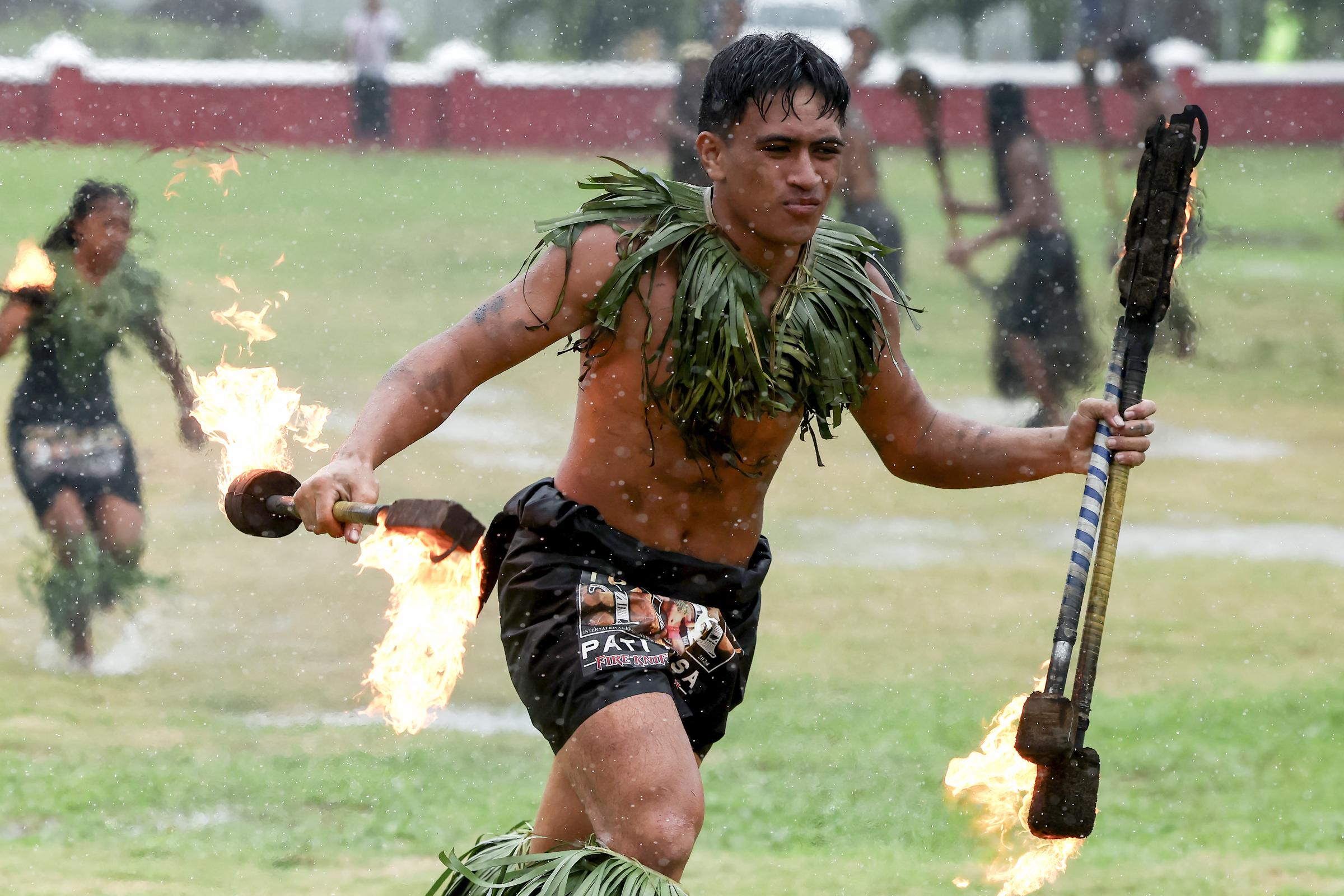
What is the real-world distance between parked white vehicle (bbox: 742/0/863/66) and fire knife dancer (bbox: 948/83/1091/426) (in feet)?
8.20

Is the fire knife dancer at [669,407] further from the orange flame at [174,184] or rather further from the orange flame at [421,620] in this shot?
the orange flame at [174,184]

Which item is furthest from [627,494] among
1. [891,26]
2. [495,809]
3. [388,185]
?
[891,26]

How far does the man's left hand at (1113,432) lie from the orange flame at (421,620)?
1171mm

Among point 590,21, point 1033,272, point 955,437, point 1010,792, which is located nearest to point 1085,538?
point 955,437

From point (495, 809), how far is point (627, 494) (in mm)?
2501

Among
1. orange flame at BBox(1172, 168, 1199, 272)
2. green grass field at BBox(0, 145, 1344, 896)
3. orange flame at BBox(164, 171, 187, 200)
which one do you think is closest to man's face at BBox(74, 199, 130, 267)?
green grass field at BBox(0, 145, 1344, 896)

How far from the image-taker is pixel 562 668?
341 centimetres

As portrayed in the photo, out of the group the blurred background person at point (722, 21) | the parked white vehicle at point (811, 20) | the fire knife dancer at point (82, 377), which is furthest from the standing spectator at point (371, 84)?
the fire knife dancer at point (82, 377)

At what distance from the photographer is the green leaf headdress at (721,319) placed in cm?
346

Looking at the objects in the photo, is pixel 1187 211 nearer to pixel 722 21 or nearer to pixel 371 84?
pixel 722 21

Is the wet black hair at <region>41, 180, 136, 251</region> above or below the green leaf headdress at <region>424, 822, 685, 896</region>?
above

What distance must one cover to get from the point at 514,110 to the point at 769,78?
37.7 feet

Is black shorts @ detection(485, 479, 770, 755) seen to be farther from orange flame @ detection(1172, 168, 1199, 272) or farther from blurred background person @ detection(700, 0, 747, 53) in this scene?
blurred background person @ detection(700, 0, 747, 53)

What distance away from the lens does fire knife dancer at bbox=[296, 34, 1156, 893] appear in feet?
11.1
